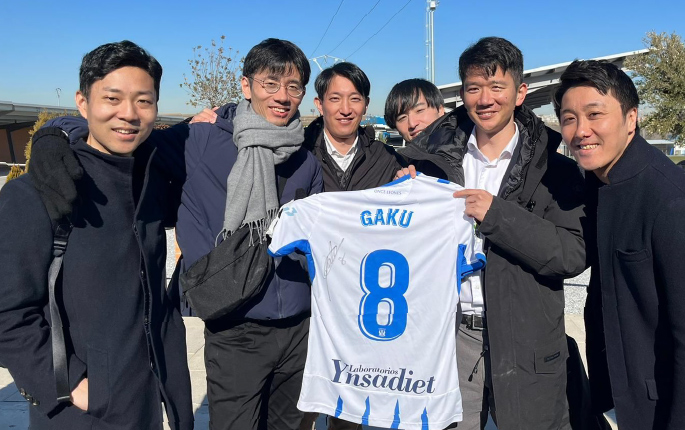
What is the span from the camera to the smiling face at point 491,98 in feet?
8.64

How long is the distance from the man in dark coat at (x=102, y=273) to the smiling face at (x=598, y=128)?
190 cm

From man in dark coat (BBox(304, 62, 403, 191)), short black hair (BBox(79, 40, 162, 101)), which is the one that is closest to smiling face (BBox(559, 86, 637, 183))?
man in dark coat (BBox(304, 62, 403, 191))

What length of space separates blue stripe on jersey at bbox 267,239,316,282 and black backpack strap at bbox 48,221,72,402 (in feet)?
3.35

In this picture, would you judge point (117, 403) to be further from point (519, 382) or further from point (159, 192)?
point (519, 382)

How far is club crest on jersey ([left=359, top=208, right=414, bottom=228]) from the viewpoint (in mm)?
2824

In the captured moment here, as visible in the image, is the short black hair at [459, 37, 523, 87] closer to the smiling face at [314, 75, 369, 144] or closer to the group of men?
the group of men

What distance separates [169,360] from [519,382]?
1.73 metres

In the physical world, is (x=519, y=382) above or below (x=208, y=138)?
below

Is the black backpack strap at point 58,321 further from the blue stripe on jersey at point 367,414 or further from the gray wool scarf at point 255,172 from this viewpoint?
the blue stripe on jersey at point 367,414

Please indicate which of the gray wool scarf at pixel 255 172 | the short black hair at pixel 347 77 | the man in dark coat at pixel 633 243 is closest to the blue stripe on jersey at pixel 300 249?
the gray wool scarf at pixel 255 172

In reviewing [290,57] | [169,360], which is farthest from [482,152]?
[169,360]

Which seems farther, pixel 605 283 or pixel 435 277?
pixel 435 277

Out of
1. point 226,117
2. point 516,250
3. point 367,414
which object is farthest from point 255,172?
point 367,414

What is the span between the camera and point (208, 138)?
8.82ft
